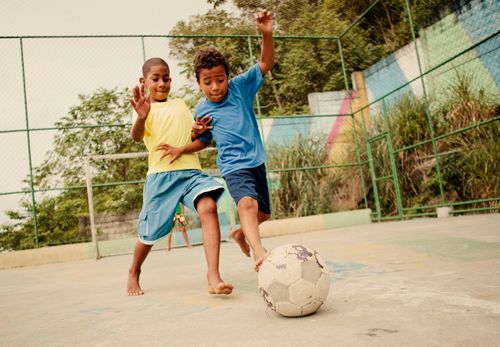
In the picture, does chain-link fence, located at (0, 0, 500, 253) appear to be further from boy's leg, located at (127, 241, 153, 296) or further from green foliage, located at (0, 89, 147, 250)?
boy's leg, located at (127, 241, 153, 296)

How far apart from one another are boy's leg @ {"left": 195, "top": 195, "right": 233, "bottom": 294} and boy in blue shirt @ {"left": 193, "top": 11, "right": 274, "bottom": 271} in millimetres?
160

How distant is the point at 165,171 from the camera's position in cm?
266

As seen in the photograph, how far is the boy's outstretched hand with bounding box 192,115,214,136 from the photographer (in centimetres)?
261

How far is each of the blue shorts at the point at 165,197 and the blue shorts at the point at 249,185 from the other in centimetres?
14

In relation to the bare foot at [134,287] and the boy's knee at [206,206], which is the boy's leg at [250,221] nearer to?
the boy's knee at [206,206]

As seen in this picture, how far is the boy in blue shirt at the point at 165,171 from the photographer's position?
2.54 meters

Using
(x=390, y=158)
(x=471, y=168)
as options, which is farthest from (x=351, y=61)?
(x=471, y=168)

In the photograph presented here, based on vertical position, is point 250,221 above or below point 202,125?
below

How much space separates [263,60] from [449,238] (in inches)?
90.2

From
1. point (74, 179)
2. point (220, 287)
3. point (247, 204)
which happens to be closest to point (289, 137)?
point (74, 179)

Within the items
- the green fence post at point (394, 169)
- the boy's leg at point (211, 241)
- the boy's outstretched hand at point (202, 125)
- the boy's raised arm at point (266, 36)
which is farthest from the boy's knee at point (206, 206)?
the green fence post at point (394, 169)

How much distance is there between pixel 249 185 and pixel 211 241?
0.36 meters

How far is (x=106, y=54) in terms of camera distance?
26.2ft

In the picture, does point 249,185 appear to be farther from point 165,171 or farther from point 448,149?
point 448,149
